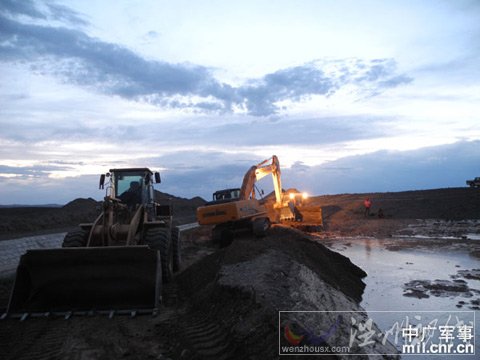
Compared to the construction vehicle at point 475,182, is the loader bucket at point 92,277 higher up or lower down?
lower down

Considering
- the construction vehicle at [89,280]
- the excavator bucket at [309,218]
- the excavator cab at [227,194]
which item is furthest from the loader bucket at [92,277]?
the excavator bucket at [309,218]

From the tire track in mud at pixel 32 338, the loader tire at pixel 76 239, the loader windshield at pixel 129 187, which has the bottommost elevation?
the tire track in mud at pixel 32 338

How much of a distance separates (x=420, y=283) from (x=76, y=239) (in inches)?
330

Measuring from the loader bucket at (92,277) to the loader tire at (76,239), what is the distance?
1719 mm

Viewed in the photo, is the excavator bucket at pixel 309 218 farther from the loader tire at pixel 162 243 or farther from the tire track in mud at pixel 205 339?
the tire track in mud at pixel 205 339

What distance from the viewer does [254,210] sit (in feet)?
59.1

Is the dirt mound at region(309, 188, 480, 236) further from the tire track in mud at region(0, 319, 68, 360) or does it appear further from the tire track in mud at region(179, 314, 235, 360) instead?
the tire track in mud at region(0, 319, 68, 360)

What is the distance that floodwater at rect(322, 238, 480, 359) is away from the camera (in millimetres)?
7895

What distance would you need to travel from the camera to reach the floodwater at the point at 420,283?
25.9 feet

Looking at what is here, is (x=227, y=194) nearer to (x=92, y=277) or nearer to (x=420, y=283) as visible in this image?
(x=420, y=283)

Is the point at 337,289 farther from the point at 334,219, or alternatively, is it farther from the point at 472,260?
the point at 334,219

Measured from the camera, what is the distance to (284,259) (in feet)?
31.8

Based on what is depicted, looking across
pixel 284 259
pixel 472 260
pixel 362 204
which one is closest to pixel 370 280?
pixel 284 259

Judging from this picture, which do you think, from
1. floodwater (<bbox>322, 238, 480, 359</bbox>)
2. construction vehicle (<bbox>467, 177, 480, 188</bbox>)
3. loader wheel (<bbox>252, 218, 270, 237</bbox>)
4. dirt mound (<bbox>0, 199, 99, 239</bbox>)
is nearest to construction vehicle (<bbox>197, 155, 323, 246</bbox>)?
loader wheel (<bbox>252, 218, 270, 237</bbox>)
